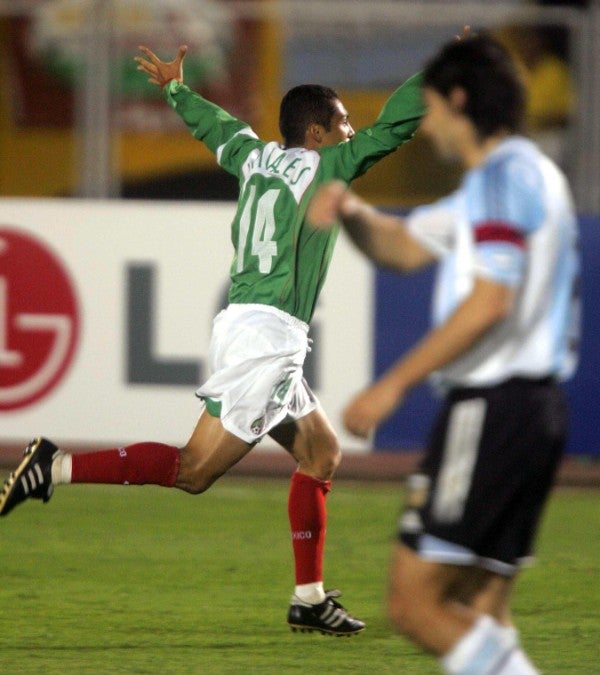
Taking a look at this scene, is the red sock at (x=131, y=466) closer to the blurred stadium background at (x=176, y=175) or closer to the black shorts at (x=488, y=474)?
the black shorts at (x=488, y=474)

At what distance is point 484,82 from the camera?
4.25 m

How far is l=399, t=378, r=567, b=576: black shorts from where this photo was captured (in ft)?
13.9

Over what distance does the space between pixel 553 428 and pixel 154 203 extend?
265 inches

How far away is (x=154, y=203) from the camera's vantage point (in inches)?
424

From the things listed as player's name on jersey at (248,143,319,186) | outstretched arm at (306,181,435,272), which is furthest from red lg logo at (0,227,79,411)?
outstretched arm at (306,181,435,272)

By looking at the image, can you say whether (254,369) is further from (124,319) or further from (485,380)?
(124,319)

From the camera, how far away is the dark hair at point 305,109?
21.4ft

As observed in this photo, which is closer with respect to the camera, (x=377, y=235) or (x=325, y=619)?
(x=377, y=235)

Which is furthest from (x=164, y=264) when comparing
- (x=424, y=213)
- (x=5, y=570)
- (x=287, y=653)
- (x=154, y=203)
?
(x=424, y=213)

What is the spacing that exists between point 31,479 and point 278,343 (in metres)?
1.00

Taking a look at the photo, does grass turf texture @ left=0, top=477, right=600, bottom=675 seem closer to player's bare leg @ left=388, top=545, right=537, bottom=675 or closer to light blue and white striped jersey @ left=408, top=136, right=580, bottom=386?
player's bare leg @ left=388, top=545, right=537, bottom=675

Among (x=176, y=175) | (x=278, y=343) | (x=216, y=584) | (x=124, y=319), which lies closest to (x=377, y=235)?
(x=278, y=343)

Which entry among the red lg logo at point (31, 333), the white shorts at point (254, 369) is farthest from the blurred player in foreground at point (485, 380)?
the red lg logo at point (31, 333)

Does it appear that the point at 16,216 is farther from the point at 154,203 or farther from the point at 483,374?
the point at 483,374
